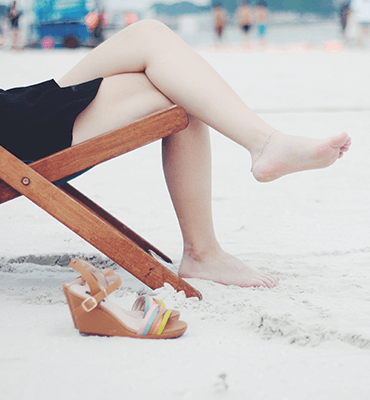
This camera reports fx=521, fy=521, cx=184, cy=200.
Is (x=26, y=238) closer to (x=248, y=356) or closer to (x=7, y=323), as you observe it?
(x=7, y=323)

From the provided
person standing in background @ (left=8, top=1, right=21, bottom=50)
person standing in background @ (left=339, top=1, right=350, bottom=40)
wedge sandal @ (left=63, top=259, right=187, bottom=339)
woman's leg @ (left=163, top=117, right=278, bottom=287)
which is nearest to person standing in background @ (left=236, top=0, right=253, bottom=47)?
person standing in background @ (left=339, top=1, right=350, bottom=40)

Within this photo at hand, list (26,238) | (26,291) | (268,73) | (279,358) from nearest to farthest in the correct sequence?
(279,358) < (26,291) < (26,238) < (268,73)

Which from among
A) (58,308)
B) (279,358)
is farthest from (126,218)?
(279,358)

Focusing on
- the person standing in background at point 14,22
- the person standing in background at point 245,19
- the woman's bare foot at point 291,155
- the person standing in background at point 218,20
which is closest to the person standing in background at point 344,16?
the person standing in background at point 245,19

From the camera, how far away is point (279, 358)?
1238 millimetres

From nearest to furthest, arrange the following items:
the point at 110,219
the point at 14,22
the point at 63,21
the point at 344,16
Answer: the point at 110,219
the point at 14,22
the point at 63,21
the point at 344,16

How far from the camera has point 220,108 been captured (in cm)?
158

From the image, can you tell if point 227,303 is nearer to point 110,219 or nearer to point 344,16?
point 110,219

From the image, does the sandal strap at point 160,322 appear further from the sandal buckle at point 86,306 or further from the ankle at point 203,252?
the ankle at point 203,252

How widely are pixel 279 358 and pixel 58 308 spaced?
707 mm

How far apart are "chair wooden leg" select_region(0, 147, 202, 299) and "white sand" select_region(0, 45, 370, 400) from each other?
75mm

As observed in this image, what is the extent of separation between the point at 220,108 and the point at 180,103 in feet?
0.43

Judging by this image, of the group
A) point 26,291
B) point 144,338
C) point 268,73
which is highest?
point 144,338

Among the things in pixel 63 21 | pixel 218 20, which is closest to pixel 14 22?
pixel 63 21
